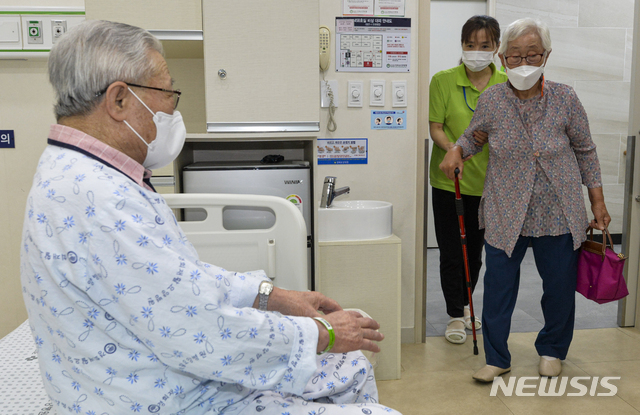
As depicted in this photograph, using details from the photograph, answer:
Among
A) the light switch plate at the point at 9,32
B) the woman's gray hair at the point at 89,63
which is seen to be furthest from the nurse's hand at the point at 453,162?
the light switch plate at the point at 9,32

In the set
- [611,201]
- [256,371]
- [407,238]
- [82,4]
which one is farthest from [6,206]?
[611,201]

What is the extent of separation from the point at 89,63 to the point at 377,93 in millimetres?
1844

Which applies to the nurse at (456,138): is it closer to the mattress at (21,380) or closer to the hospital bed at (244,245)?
the hospital bed at (244,245)

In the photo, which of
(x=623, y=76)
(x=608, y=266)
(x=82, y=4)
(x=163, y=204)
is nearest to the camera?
(x=163, y=204)

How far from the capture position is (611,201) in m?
4.98

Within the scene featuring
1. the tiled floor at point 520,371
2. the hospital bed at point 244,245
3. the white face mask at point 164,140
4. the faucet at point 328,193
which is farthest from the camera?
the faucet at point 328,193

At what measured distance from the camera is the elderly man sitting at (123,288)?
0.87 meters

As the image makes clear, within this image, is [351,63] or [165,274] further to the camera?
[351,63]

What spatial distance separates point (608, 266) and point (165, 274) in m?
1.94

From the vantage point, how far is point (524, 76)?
6.76ft

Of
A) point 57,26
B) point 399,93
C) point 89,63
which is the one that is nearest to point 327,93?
point 399,93

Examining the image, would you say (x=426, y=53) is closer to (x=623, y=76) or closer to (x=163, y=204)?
(x=163, y=204)

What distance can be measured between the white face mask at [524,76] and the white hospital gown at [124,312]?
1.58 meters

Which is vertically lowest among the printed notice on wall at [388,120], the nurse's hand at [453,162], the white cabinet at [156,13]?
the nurse's hand at [453,162]
